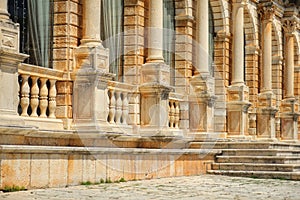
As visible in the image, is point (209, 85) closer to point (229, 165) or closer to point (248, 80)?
point (229, 165)

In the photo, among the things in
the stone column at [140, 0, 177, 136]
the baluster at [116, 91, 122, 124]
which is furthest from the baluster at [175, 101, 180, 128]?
the baluster at [116, 91, 122, 124]

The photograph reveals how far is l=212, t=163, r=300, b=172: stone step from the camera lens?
1577 centimetres

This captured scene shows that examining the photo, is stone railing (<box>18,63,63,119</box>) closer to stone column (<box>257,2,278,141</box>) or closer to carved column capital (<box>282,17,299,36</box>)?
stone column (<box>257,2,278,141</box>)

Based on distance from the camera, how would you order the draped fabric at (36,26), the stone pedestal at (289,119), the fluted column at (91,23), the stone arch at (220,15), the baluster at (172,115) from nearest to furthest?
the fluted column at (91,23) < the draped fabric at (36,26) < the baluster at (172,115) < the stone arch at (220,15) < the stone pedestal at (289,119)

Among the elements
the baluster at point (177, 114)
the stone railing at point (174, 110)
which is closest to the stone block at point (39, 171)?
the stone railing at point (174, 110)

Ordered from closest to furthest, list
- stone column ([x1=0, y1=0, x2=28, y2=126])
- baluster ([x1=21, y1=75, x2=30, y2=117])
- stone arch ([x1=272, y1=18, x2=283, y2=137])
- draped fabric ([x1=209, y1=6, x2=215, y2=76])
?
stone column ([x1=0, y1=0, x2=28, y2=126]), baluster ([x1=21, y1=75, x2=30, y2=117]), draped fabric ([x1=209, y1=6, x2=215, y2=76]), stone arch ([x1=272, y1=18, x2=283, y2=137])

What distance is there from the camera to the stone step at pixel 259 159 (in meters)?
16.4

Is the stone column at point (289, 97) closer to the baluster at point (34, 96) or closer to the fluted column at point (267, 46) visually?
the fluted column at point (267, 46)

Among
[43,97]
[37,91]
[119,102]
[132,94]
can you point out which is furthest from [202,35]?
[37,91]

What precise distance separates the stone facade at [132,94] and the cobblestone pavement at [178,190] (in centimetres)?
47

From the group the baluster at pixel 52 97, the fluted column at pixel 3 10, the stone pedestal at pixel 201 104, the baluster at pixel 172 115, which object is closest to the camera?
the fluted column at pixel 3 10

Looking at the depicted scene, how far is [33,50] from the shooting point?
13703 millimetres

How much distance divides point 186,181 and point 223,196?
3.23 m

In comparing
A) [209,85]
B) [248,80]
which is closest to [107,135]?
[209,85]
